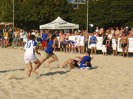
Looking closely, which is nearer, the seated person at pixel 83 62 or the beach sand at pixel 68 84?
the beach sand at pixel 68 84

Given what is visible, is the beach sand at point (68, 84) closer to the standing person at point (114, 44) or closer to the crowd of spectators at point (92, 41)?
the standing person at point (114, 44)

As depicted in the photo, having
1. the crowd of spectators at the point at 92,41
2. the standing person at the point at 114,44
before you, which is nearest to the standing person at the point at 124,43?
the crowd of spectators at the point at 92,41

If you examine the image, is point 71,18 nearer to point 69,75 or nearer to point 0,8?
point 0,8

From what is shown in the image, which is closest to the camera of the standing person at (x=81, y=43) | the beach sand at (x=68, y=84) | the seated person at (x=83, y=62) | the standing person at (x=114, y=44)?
the beach sand at (x=68, y=84)

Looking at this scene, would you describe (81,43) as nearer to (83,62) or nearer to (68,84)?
(83,62)

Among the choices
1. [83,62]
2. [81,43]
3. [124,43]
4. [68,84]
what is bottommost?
[68,84]

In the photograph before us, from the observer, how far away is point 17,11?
2276 inches

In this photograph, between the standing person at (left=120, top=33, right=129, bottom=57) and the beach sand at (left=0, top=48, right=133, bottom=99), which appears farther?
the standing person at (left=120, top=33, right=129, bottom=57)

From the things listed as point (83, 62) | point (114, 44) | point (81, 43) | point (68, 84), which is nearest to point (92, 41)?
point (81, 43)

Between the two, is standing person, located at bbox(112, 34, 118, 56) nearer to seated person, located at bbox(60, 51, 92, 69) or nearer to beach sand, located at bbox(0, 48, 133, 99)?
beach sand, located at bbox(0, 48, 133, 99)

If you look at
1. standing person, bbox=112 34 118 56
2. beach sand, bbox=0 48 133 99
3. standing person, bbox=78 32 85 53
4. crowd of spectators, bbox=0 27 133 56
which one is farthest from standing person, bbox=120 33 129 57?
beach sand, bbox=0 48 133 99

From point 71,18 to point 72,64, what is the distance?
37.2m

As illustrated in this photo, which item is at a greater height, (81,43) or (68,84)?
(81,43)

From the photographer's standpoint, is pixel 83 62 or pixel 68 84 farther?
pixel 83 62
